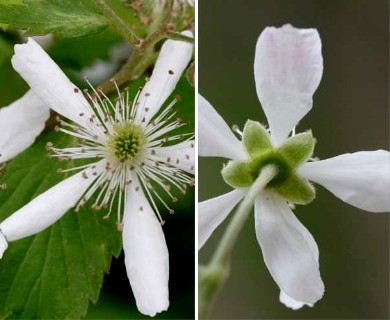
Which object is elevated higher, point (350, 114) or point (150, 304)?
Answer: point (350, 114)

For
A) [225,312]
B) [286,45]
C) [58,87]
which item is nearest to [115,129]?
[58,87]

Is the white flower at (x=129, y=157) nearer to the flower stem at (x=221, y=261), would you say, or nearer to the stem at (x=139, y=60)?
the stem at (x=139, y=60)

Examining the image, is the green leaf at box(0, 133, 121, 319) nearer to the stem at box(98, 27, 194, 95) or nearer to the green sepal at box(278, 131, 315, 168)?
the stem at box(98, 27, 194, 95)

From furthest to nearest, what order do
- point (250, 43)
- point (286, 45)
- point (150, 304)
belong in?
1. point (250, 43)
2. point (150, 304)
3. point (286, 45)

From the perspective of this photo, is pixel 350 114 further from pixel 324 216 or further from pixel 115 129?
pixel 115 129

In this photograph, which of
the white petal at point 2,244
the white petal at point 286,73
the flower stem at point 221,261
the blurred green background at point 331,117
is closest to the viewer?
the flower stem at point 221,261

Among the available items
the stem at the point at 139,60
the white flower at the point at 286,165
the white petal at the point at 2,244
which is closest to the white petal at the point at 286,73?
the white flower at the point at 286,165

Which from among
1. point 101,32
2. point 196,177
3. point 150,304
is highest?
point 101,32

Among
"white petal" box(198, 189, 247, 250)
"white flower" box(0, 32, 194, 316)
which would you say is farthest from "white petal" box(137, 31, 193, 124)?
"white petal" box(198, 189, 247, 250)
